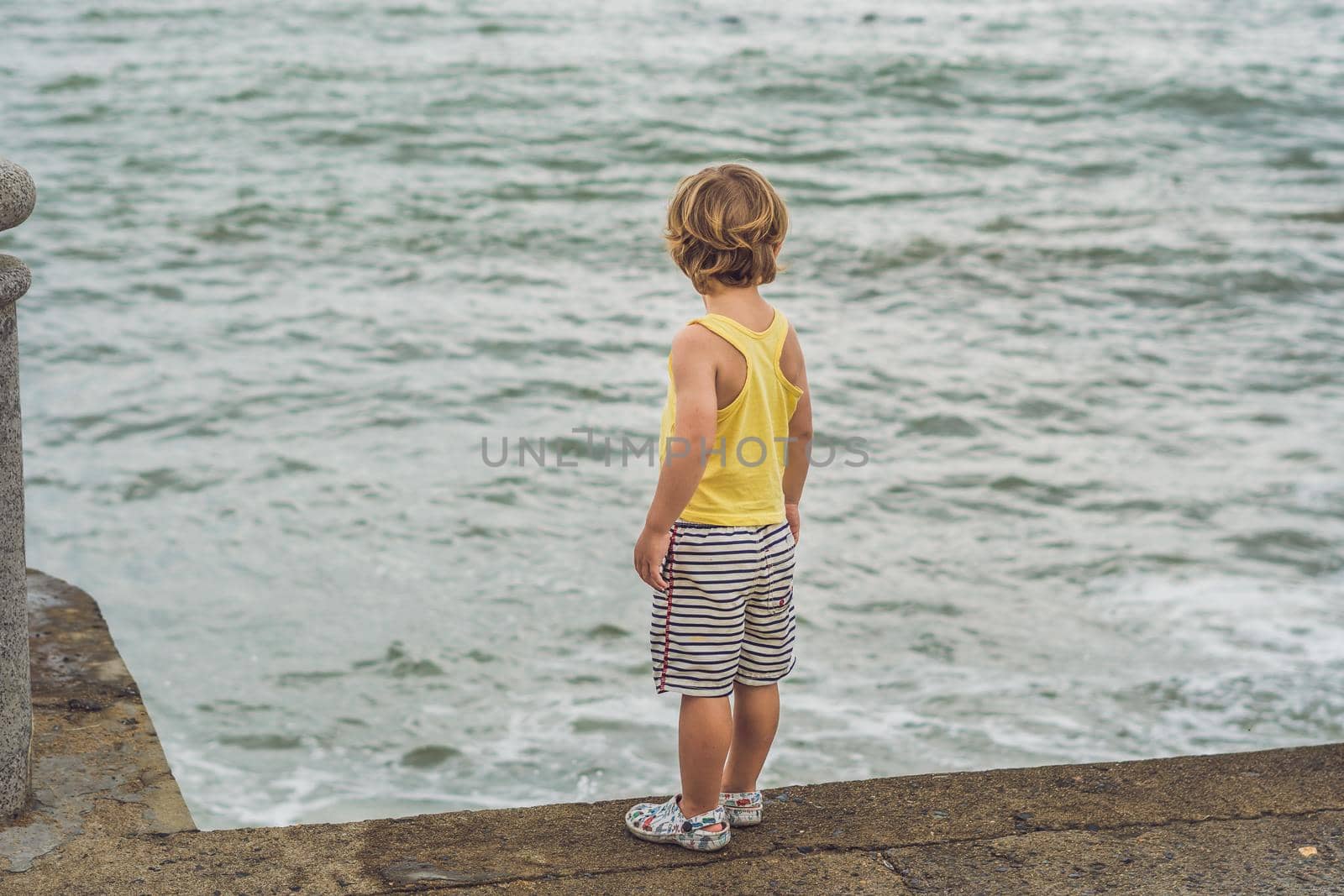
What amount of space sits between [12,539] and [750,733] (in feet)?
4.68

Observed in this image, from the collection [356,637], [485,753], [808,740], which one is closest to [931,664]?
[808,740]

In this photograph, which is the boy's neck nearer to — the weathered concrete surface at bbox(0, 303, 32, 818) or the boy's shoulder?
the boy's shoulder

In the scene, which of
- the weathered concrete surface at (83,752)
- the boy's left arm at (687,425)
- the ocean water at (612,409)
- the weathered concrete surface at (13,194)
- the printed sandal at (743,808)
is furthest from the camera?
the ocean water at (612,409)

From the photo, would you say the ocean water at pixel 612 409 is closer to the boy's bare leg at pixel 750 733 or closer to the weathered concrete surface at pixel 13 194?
the boy's bare leg at pixel 750 733

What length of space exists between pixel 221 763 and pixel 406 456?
2.61 meters

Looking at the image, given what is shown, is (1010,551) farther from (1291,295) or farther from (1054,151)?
(1054,151)

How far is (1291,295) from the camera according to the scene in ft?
32.5

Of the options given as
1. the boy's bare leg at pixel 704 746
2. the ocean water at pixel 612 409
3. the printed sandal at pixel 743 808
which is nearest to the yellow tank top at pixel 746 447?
the boy's bare leg at pixel 704 746

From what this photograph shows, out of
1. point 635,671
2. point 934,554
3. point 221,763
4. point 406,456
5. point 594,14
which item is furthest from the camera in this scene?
point 594,14

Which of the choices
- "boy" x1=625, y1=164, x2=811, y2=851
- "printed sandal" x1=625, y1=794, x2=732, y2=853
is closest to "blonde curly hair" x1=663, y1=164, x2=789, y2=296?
"boy" x1=625, y1=164, x2=811, y2=851

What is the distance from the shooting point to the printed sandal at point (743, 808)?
8.52 feet

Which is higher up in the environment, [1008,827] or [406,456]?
[1008,827]

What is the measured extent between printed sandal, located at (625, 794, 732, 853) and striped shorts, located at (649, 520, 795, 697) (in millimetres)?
237

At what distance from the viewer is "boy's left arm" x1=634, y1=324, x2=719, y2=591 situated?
7.68 ft
